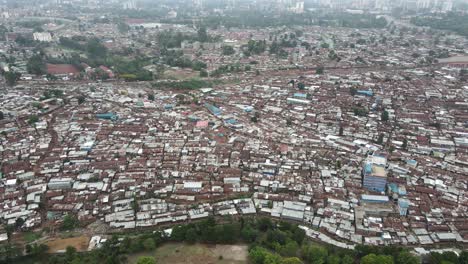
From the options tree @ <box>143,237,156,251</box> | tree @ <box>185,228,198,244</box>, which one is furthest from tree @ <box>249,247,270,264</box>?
tree @ <box>143,237,156,251</box>

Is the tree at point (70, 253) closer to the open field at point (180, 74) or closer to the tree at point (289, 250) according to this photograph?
the tree at point (289, 250)

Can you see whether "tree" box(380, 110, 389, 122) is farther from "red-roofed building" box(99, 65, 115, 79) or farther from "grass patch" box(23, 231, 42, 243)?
"red-roofed building" box(99, 65, 115, 79)

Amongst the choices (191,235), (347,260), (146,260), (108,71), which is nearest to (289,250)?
(347,260)

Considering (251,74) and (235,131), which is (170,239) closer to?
(235,131)

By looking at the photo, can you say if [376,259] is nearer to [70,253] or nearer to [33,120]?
[70,253]

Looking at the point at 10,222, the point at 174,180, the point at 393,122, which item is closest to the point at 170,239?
the point at 174,180

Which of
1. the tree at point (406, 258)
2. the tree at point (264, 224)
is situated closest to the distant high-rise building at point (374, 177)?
the tree at point (406, 258)

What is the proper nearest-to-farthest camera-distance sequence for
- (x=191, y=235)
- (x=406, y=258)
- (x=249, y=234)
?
(x=406, y=258) < (x=191, y=235) < (x=249, y=234)
